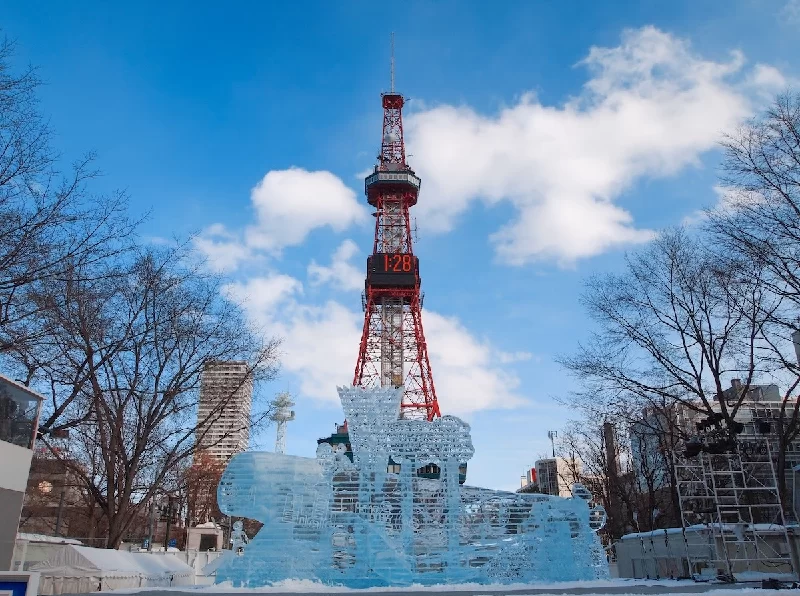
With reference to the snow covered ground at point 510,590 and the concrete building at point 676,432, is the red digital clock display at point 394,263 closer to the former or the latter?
the concrete building at point 676,432

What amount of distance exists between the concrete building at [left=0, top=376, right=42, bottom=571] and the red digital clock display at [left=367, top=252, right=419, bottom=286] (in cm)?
2842

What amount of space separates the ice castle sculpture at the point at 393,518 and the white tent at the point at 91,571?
5.27 meters

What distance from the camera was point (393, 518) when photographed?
11.2 meters

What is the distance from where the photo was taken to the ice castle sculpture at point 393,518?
1073cm

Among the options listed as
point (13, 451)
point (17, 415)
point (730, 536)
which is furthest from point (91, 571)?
point (730, 536)

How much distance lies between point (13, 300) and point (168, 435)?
26.5 feet

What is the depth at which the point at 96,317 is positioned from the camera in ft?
49.1

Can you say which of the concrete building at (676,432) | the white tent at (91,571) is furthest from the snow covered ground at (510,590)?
the concrete building at (676,432)

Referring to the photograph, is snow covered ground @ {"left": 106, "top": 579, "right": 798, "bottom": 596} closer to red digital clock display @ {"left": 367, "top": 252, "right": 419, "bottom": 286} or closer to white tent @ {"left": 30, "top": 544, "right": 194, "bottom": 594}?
white tent @ {"left": 30, "top": 544, "right": 194, "bottom": 594}

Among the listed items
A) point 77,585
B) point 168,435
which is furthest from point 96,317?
point 77,585

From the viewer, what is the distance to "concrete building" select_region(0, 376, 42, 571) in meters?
9.75

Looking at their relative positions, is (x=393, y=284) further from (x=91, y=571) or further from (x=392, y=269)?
(x=91, y=571)

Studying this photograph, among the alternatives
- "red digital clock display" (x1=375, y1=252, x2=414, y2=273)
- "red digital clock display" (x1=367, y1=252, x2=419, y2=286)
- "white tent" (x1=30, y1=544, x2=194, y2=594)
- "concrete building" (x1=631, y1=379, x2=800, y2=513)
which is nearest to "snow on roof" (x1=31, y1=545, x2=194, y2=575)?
"white tent" (x1=30, y1=544, x2=194, y2=594)

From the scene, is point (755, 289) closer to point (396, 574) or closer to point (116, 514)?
point (396, 574)
